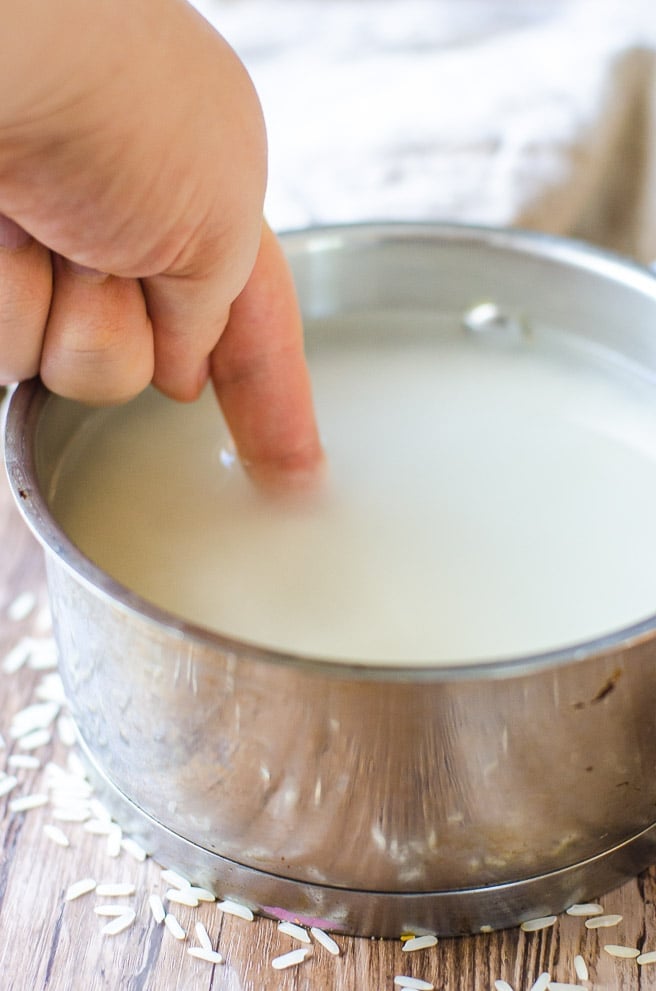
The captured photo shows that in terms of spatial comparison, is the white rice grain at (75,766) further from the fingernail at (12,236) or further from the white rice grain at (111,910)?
the fingernail at (12,236)

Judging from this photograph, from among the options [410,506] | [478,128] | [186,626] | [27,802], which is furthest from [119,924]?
[478,128]

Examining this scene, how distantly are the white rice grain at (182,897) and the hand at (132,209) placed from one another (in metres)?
0.30

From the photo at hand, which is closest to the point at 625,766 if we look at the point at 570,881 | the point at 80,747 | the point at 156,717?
the point at 570,881

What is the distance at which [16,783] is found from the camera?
0.71 metres

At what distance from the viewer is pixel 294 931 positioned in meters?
0.63

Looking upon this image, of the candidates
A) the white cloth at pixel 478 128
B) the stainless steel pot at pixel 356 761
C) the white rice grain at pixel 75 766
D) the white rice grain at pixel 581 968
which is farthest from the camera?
the white cloth at pixel 478 128

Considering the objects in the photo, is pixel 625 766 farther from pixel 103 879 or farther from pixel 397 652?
pixel 103 879

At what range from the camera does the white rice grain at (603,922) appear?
2.09 ft

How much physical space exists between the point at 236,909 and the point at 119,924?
68 mm

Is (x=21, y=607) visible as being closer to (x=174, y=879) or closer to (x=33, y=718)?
(x=33, y=718)

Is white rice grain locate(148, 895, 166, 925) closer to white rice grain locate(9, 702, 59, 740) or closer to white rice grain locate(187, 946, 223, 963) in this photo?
white rice grain locate(187, 946, 223, 963)

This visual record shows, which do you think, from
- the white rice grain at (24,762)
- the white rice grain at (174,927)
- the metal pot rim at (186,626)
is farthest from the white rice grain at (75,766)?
the metal pot rim at (186,626)

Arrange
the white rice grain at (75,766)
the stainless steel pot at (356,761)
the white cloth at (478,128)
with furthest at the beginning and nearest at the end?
the white cloth at (478,128)
the white rice grain at (75,766)
the stainless steel pot at (356,761)

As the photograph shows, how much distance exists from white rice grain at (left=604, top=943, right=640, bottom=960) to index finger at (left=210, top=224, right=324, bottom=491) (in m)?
0.36
